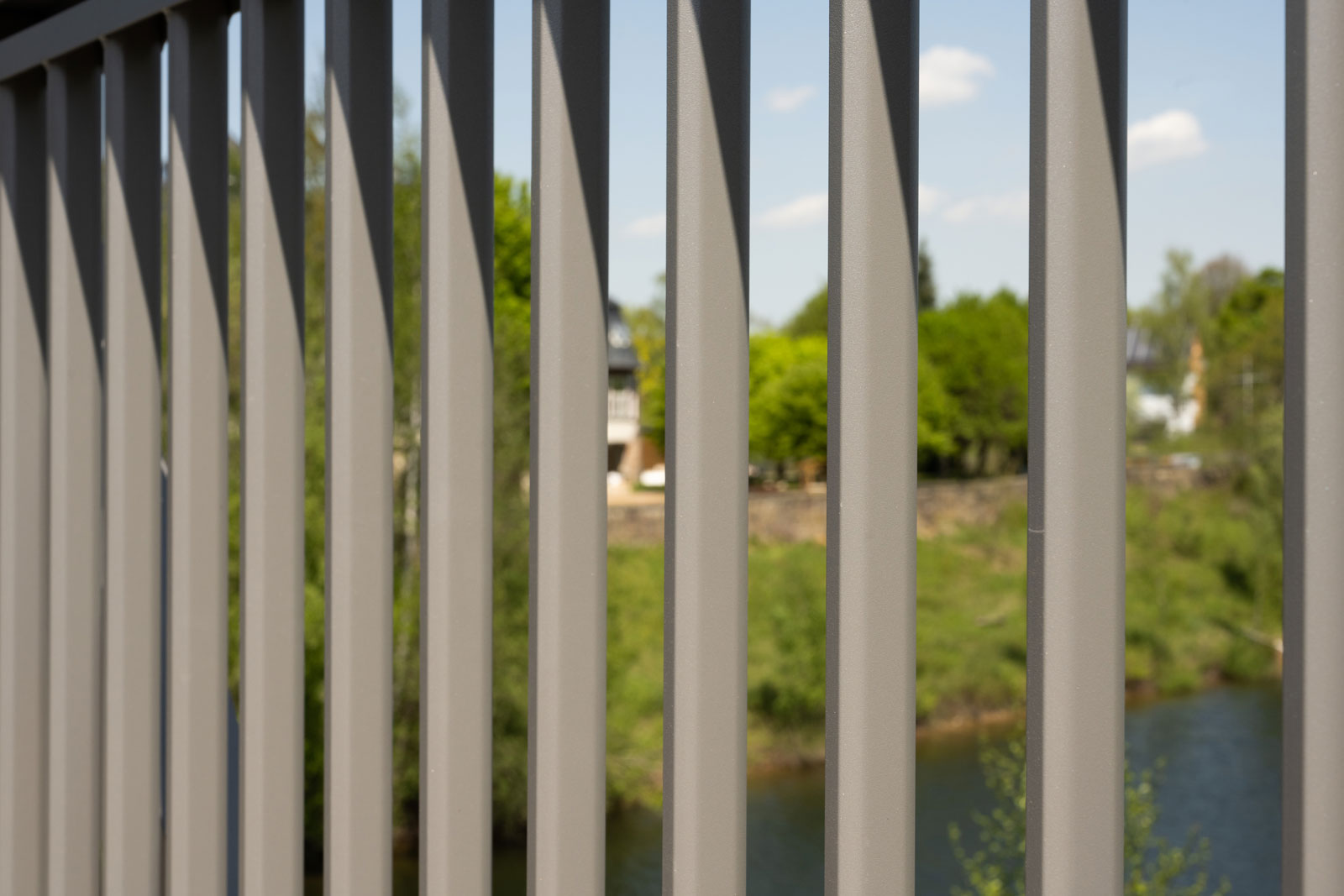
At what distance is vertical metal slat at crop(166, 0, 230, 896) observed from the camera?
1.78 m

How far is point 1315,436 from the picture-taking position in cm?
87

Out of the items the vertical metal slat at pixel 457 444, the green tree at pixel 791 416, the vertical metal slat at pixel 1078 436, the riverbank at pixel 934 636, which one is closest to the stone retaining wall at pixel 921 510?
the riverbank at pixel 934 636

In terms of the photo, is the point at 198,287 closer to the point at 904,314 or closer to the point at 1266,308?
the point at 904,314

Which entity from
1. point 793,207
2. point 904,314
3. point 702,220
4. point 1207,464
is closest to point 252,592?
point 702,220

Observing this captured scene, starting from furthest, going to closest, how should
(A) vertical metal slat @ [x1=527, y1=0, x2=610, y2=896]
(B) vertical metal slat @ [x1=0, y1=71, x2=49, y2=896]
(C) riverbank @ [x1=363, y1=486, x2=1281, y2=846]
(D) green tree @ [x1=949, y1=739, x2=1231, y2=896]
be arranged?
(C) riverbank @ [x1=363, y1=486, x2=1281, y2=846] < (D) green tree @ [x1=949, y1=739, x2=1231, y2=896] < (B) vertical metal slat @ [x1=0, y1=71, x2=49, y2=896] < (A) vertical metal slat @ [x1=527, y1=0, x2=610, y2=896]

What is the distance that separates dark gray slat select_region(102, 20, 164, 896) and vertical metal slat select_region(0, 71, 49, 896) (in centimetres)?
29

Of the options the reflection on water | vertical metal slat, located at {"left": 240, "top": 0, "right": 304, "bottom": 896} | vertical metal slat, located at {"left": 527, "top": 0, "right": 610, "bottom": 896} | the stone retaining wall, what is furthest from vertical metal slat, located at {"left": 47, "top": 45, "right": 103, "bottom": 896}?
the stone retaining wall

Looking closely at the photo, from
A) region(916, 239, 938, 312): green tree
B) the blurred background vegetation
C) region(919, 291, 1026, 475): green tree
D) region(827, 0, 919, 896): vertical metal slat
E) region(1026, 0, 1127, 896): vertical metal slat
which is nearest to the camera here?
region(1026, 0, 1127, 896): vertical metal slat

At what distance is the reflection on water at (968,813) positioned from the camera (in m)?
18.7

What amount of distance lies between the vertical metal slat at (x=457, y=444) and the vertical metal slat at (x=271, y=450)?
291 millimetres

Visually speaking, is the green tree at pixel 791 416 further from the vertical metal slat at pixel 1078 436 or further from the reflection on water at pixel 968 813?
the vertical metal slat at pixel 1078 436

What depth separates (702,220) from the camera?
1.21 m

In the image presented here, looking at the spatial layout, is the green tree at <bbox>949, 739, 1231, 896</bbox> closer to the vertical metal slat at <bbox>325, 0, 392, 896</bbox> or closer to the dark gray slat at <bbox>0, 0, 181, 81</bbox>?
the vertical metal slat at <bbox>325, 0, 392, 896</bbox>

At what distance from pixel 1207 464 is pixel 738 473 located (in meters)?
37.5
